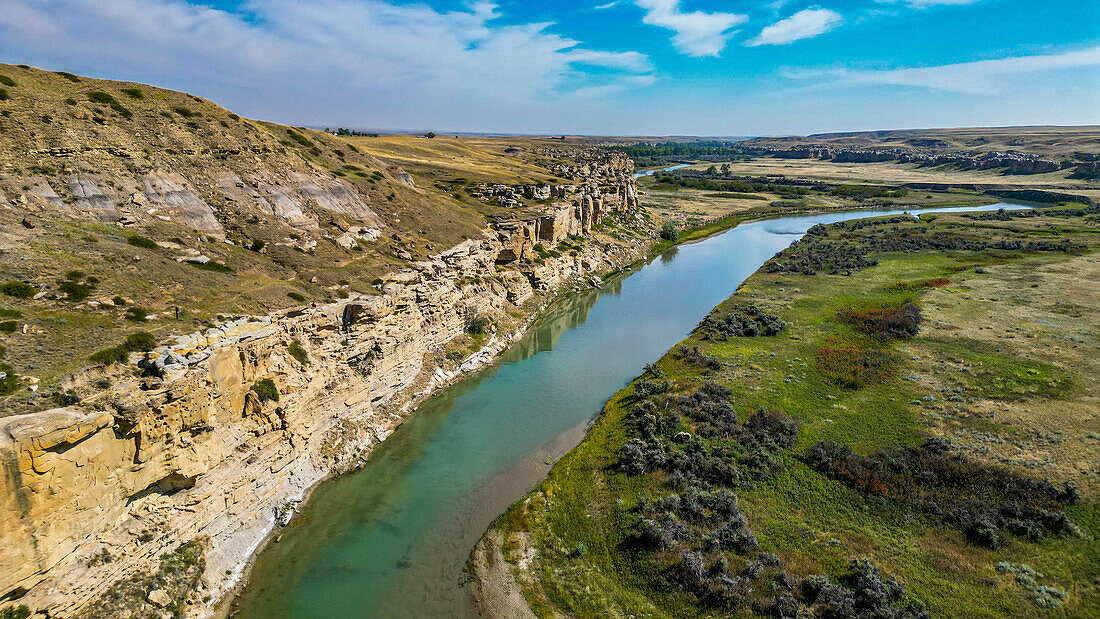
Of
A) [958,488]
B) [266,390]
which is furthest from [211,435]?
[958,488]

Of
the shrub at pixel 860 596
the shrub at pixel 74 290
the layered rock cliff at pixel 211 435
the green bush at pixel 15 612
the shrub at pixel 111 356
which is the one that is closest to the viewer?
the green bush at pixel 15 612

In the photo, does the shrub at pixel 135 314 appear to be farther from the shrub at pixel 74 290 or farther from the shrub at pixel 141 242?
the shrub at pixel 141 242

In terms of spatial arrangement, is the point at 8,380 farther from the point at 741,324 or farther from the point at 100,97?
the point at 741,324

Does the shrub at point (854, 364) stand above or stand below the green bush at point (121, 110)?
below

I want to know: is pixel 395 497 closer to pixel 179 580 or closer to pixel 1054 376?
pixel 179 580

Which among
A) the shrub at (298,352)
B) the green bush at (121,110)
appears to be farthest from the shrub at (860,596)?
the green bush at (121,110)

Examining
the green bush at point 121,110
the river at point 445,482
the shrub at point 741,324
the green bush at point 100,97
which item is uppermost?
the green bush at point 100,97

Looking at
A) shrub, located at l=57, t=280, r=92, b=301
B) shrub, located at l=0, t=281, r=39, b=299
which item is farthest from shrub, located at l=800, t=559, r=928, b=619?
shrub, located at l=0, t=281, r=39, b=299
